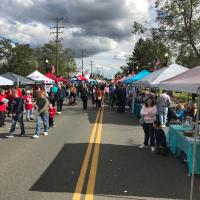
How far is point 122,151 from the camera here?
11.4 m

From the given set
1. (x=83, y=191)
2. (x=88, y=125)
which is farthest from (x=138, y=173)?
(x=88, y=125)

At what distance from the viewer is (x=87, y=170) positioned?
8875 mm

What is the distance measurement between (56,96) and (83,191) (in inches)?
696

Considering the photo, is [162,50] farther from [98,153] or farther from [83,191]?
[83,191]

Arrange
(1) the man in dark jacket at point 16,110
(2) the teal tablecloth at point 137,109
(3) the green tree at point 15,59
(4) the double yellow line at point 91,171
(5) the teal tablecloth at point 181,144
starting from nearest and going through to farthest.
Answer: (4) the double yellow line at point 91,171, (5) the teal tablecloth at point 181,144, (1) the man in dark jacket at point 16,110, (2) the teal tablecloth at point 137,109, (3) the green tree at point 15,59

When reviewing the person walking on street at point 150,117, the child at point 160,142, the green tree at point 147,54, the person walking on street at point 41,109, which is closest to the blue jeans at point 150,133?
the person walking on street at point 150,117

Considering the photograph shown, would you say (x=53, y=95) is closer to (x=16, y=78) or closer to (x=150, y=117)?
(x=16, y=78)

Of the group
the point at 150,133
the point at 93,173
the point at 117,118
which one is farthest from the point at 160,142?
the point at 117,118

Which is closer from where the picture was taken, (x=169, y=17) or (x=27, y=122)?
(x=27, y=122)

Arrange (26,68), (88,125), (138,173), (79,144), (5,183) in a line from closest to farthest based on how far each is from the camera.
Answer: (5,183)
(138,173)
(79,144)
(88,125)
(26,68)

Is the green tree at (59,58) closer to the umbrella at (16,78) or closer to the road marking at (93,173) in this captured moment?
the umbrella at (16,78)

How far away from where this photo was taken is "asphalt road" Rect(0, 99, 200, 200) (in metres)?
7.16

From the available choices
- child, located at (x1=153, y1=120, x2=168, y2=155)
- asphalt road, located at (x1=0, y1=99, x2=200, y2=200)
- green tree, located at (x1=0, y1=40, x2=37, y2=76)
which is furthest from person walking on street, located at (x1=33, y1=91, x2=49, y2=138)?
green tree, located at (x1=0, y1=40, x2=37, y2=76)

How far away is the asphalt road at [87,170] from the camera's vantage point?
7160 millimetres
